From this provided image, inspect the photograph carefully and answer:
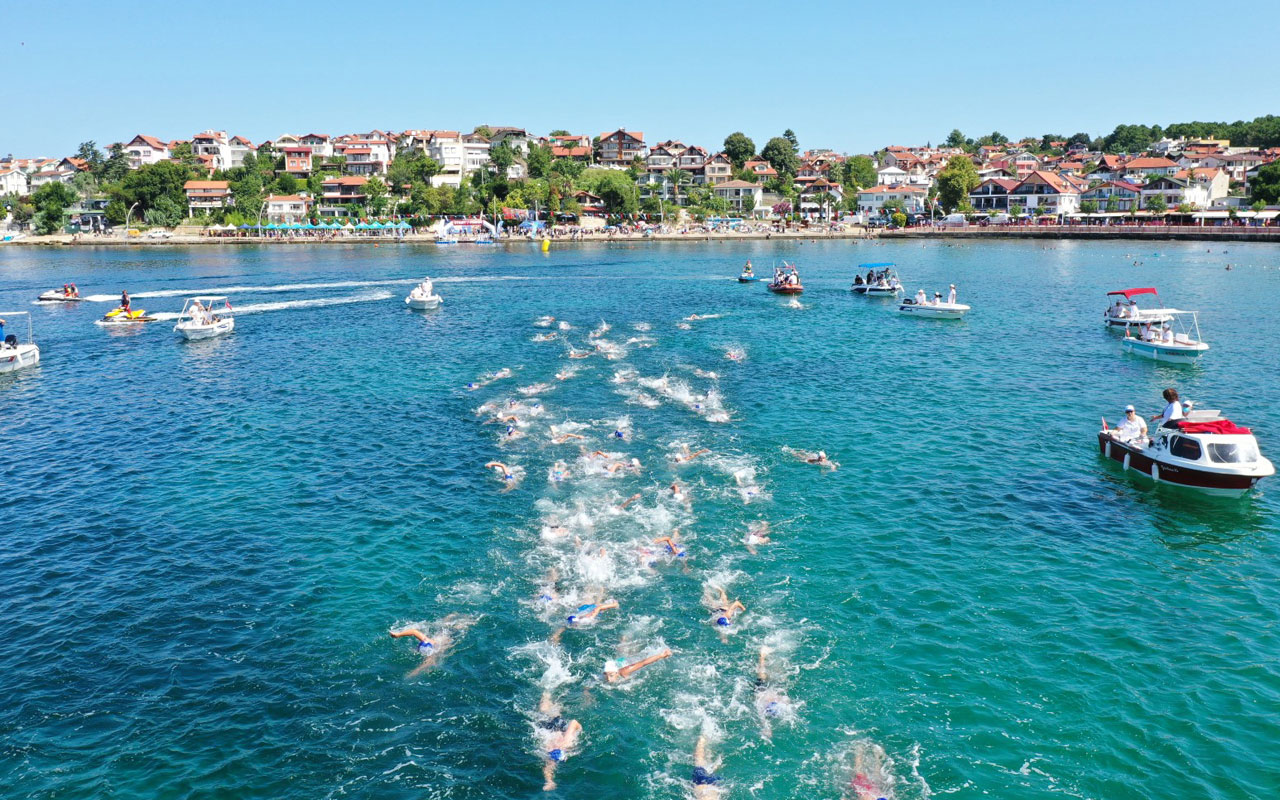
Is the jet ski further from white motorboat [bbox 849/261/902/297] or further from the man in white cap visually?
the man in white cap

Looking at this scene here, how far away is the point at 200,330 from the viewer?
64688 millimetres

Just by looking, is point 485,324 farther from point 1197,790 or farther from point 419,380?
point 1197,790

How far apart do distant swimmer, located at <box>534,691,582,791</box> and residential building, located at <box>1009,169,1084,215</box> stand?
201617 mm

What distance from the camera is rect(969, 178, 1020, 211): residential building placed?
637ft

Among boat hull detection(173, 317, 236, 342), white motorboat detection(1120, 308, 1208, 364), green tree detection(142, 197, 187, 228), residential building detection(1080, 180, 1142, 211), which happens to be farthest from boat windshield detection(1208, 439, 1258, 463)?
green tree detection(142, 197, 187, 228)

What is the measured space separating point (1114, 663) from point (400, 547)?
2120 cm

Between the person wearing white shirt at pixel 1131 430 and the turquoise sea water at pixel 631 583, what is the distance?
1.50 metres

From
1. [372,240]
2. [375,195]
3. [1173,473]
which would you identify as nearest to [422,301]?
[1173,473]

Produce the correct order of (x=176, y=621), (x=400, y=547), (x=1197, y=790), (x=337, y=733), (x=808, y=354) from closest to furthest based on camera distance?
1. (x=1197, y=790)
2. (x=337, y=733)
3. (x=176, y=621)
4. (x=400, y=547)
5. (x=808, y=354)

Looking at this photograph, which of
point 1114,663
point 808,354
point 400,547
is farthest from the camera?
point 808,354

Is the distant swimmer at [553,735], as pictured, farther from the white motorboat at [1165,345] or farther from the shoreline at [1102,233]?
the shoreline at [1102,233]

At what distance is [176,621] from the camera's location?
2230cm

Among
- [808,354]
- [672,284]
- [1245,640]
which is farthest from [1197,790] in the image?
[672,284]

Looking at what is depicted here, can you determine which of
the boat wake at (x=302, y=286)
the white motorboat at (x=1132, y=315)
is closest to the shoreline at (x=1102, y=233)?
Answer: the white motorboat at (x=1132, y=315)
